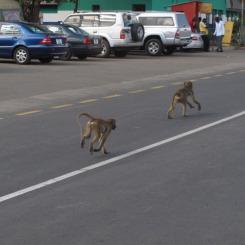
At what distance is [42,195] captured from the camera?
7.50 metres

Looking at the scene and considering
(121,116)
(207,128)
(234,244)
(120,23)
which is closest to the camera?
(234,244)

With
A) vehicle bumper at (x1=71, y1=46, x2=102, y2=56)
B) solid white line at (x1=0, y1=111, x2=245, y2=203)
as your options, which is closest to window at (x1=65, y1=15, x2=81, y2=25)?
vehicle bumper at (x1=71, y1=46, x2=102, y2=56)

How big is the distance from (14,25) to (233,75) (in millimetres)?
8061

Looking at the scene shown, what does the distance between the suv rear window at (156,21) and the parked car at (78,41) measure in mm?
4670

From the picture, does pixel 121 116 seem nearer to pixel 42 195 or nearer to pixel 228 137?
pixel 228 137

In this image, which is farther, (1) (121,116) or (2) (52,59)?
(2) (52,59)

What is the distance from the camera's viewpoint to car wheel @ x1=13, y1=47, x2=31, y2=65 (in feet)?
86.6

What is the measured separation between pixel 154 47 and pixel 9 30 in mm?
9232

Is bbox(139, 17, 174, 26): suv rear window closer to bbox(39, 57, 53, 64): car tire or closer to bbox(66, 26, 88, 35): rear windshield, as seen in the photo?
bbox(66, 26, 88, 35): rear windshield

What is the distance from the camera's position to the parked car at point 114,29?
31734 mm

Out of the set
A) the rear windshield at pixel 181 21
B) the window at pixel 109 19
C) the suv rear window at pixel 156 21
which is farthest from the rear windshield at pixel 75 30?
the rear windshield at pixel 181 21

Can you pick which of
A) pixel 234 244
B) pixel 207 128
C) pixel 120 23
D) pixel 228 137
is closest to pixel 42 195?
pixel 234 244

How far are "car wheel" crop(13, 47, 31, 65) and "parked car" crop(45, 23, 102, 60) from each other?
246 cm

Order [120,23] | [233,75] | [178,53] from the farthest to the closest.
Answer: [178,53], [120,23], [233,75]
